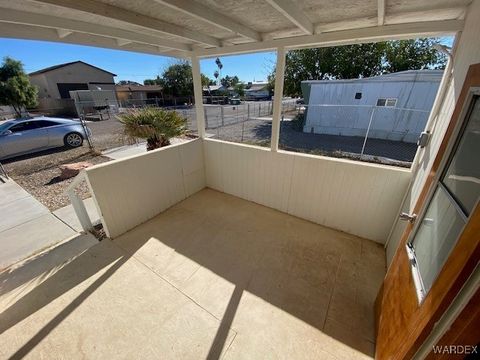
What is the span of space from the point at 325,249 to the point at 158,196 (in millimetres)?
2436

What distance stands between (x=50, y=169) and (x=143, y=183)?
4.02 metres

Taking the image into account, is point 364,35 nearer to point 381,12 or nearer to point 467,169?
point 381,12

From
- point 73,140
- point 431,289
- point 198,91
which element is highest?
point 198,91

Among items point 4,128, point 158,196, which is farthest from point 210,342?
point 4,128

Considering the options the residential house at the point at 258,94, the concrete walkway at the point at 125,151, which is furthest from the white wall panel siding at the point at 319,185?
the residential house at the point at 258,94

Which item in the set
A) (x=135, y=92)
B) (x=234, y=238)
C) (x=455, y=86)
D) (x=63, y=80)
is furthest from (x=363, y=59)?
(x=63, y=80)

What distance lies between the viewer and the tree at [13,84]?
12529mm

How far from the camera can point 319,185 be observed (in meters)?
2.78

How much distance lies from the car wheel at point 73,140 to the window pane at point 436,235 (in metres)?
8.64

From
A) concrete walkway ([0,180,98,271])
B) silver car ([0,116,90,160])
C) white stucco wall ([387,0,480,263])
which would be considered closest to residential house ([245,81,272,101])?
silver car ([0,116,90,160])

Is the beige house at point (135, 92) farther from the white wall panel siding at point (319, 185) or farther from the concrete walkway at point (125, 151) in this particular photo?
the white wall panel siding at point (319, 185)

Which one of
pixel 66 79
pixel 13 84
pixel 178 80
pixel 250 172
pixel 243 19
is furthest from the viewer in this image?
pixel 178 80

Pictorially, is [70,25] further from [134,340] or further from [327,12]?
[134,340]

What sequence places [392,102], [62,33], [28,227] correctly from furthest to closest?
[392,102]
[28,227]
[62,33]
